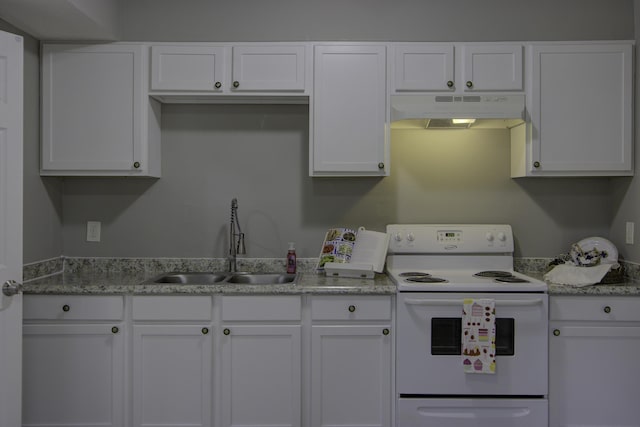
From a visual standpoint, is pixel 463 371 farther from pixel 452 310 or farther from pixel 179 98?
pixel 179 98

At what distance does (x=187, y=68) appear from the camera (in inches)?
100

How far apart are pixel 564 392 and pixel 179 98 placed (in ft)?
8.32

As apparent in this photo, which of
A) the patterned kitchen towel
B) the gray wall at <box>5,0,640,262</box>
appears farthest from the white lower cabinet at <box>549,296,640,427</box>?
the gray wall at <box>5,0,640,262</box>

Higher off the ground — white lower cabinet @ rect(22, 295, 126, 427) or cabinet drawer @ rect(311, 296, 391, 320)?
cabinet drawer @ rect(311, 296, 391, 320)

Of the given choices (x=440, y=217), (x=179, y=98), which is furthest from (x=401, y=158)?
(x=179, y=98)

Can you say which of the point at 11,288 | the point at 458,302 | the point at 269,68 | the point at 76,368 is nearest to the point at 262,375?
the point at 76,368

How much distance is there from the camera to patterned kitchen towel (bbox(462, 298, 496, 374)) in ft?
7.26

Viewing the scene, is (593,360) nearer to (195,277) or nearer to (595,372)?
(595,372)

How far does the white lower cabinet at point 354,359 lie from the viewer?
2.29m

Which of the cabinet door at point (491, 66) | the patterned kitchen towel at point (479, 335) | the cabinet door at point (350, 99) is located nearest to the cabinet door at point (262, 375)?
the patterned kitchen towel at point (479, 335)

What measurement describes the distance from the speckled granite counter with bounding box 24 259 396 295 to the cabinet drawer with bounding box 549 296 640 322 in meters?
0.81

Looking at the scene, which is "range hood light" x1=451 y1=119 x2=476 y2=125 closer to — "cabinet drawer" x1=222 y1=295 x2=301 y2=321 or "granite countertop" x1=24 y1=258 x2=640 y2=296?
"granite countertop" x1=24 y1=258 x2=640 y2=296

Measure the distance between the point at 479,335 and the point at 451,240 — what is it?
66 centimetres

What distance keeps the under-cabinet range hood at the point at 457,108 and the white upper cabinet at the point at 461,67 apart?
7 cm
